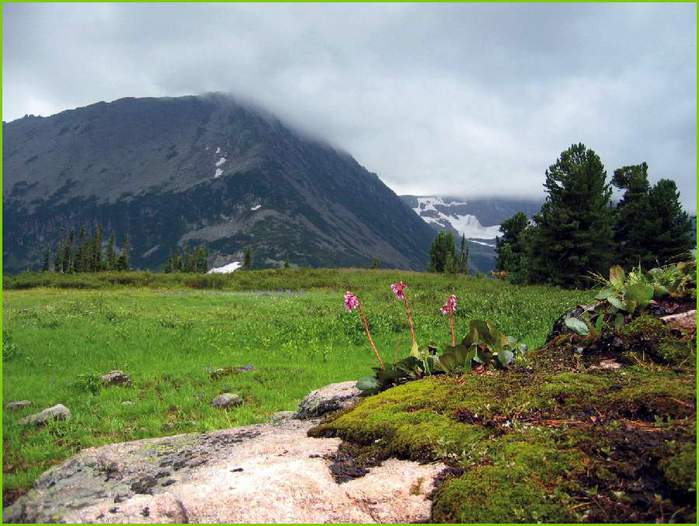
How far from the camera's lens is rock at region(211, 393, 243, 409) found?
10.1 metres

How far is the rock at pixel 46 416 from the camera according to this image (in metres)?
8.38

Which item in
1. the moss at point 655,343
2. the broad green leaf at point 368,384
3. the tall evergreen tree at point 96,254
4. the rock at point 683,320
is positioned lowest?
the broad green leaf at point 368,384

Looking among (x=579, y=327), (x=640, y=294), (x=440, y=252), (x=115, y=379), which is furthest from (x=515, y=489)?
(x=440, y=252)

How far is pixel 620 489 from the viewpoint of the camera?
11.4ft

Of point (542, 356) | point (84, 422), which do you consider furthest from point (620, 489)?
point (84, 422)

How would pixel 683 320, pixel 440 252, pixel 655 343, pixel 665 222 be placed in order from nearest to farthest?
1. pixel 655 343
2. pixel 683 320
3. pixel 665 222
4. pixel 440 252

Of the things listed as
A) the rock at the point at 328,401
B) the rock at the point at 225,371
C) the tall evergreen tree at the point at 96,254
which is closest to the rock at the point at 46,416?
the rock at the point at 225,371

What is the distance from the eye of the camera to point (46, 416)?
855 centimetres

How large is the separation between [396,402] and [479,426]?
1.26 meters

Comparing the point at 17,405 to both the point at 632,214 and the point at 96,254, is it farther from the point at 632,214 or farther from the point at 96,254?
the point at 96,254

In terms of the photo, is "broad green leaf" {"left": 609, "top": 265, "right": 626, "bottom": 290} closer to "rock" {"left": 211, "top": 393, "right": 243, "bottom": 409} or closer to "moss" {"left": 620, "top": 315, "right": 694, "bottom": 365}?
"moss" {"left": 620, "top": 315, "right": 694, "bottom": 365}

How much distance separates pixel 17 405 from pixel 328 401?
21.2 feet

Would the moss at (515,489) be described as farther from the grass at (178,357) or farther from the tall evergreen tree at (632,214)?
the tall evergreen tree at (632,214)

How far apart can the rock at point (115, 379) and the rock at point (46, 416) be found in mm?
2544
